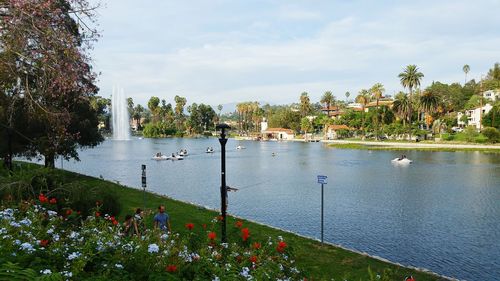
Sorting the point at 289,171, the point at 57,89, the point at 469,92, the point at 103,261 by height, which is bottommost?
the point at 289,171

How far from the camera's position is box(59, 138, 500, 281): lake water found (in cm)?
2052

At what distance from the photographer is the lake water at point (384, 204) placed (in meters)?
20.5

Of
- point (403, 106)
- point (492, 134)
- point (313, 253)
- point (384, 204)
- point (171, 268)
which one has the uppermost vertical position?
point (403, 106)

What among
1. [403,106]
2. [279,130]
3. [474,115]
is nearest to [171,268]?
[403,106]

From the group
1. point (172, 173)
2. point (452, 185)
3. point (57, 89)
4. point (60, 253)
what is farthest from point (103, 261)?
point (172, 173)

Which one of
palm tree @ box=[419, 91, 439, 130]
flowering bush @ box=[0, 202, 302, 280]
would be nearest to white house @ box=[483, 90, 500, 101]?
palm tree @ box=[419, 91, 439, 130]

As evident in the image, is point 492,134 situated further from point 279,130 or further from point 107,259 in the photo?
point 107,259

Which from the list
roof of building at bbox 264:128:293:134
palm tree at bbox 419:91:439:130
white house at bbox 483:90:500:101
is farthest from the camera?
roof of building at bbox 264:128:293:134

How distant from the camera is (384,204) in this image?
33.0 metres

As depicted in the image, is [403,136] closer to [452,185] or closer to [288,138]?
[288,138]

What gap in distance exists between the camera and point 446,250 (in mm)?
20547

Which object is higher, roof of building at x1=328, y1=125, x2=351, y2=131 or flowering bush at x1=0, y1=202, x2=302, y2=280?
roof of building at x1=328, y1=125, x2=351, y2=131

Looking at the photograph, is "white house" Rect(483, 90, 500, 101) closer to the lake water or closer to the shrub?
the shrub

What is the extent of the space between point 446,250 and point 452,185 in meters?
25.3
